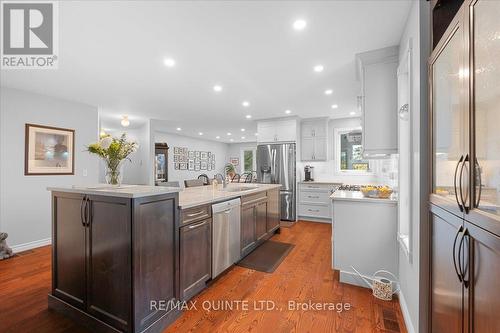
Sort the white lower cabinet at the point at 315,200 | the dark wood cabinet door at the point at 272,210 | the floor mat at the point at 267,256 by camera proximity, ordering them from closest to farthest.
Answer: the floor mat at the point at 267,256 < the dark wood cabinet door at the point at 272,210 < the white lower cabinet at the point at 315,200

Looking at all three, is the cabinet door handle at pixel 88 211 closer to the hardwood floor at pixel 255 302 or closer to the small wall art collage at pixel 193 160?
the hardwood floor at pixel 255 302

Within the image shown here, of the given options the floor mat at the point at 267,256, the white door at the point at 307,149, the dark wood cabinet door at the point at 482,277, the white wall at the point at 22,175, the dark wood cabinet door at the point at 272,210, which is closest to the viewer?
the dark wood cabinet door at the point at 482,277

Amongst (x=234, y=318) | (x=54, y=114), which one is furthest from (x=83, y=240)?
(x=54, y=114)

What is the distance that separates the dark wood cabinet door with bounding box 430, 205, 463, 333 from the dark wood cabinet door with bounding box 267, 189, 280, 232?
253cm

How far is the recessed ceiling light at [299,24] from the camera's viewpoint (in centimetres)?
183

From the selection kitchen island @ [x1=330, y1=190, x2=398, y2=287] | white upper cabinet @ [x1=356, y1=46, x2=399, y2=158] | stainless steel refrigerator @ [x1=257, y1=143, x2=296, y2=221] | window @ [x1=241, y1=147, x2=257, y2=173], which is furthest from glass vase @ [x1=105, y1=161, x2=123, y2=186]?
window @ [x1=241, y1=147, x2=257, y2=173]

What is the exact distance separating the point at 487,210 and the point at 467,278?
12.9 inches

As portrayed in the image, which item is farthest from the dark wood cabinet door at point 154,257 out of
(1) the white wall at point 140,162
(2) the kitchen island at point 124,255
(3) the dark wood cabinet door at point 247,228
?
(1) the white wall at point 140,162

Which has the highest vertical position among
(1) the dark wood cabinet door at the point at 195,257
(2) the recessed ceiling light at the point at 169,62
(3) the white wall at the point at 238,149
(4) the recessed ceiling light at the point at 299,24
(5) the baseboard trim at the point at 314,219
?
(4) the recessed ceiling light at the point at 299,24

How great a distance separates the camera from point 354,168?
5.41m

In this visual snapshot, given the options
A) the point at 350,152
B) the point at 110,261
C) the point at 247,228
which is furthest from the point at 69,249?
the point at 350,152

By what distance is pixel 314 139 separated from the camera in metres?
5.52

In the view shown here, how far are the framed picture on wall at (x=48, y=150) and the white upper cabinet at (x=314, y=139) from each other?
4.79 m

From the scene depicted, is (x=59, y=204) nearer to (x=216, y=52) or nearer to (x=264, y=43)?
(x=216, y=52)
